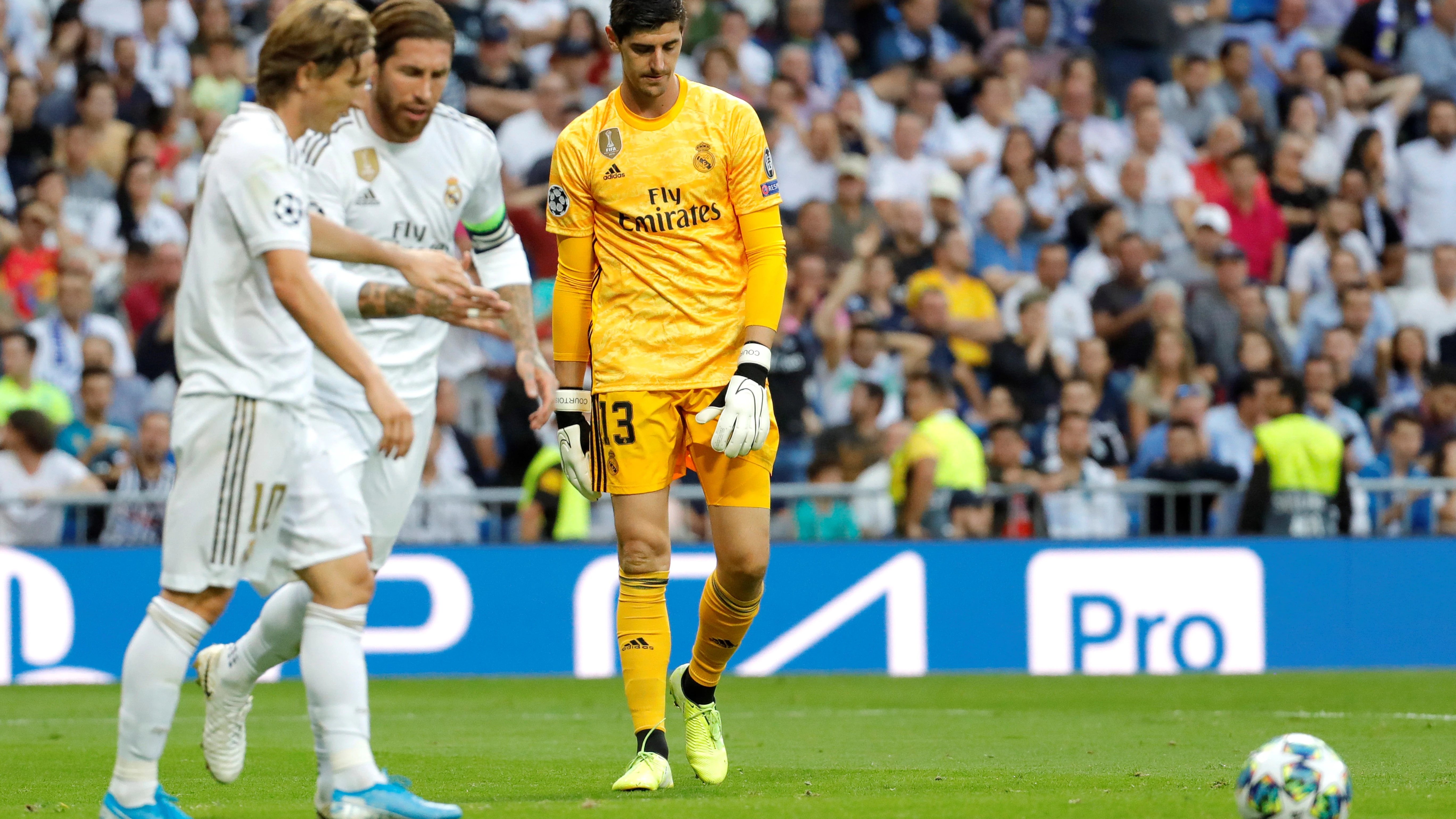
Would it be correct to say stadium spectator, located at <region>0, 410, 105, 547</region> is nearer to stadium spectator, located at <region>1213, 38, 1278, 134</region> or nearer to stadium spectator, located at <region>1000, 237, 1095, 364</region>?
stadium spectator, located at <region>1000, 237, 1095, 364</region>

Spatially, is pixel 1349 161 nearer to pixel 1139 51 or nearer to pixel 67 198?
pixel 1139 51

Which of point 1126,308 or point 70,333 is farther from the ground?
point 70,333

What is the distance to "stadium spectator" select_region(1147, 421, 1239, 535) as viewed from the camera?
46.2ft

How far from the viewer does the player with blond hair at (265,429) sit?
524 centimetres

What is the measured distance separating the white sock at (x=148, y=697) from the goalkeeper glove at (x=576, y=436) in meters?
2.12

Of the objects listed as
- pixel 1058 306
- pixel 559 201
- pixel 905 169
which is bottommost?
pixel 1058 306

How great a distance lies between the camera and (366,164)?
6.75m

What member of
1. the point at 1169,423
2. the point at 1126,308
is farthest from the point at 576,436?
the point at 1126,308

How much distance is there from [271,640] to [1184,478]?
927cm

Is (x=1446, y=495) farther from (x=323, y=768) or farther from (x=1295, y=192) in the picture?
(x=323, y=768)

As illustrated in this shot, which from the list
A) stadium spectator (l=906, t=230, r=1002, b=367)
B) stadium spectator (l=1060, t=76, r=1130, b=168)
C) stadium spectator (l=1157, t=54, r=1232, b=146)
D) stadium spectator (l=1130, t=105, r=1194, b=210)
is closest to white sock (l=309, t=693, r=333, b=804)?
stadium spectator (l=906, t=230, r=1002, b=367)

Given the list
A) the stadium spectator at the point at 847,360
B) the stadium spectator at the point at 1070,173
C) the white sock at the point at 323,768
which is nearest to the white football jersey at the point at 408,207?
the white sock at the point at 323,768

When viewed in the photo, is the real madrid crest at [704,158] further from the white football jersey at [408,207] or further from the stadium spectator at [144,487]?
the stadium spectator at [144,487]

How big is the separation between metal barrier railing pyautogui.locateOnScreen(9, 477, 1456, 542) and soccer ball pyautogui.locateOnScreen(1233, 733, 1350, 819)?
27.5 feet
